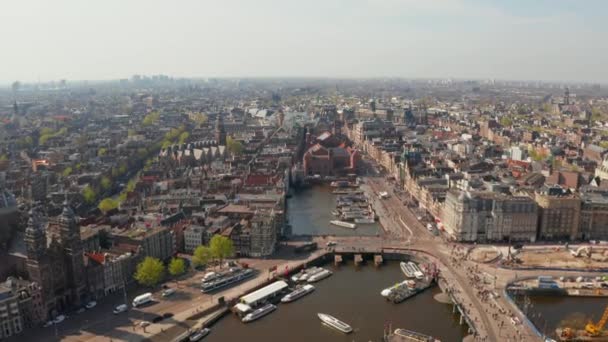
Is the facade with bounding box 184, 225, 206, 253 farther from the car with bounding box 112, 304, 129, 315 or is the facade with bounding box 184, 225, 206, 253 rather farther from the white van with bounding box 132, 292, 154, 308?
the car with bounding box 112, 304, 129, 315

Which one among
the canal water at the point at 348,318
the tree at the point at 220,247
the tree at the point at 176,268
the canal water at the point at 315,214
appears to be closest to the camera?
the canal water at the point at 348,318

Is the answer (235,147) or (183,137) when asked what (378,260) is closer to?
(235,147)

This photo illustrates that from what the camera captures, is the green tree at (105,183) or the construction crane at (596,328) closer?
the construction crane at (596,328)

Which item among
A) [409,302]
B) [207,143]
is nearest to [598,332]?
[409,302]

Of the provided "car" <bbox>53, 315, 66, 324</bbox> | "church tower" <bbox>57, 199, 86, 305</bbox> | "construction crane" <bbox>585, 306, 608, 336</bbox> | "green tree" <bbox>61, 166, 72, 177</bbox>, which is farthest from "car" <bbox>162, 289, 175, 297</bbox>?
"green tree" <bbox>61, 166, 72, 177</bbox>

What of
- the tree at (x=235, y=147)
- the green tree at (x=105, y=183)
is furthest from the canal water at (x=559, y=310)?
the tree at (x=235, y=147)

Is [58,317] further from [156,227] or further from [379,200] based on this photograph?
[379,200]

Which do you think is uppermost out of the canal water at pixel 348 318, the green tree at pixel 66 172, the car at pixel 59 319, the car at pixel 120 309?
the green tree at pixel 66 172

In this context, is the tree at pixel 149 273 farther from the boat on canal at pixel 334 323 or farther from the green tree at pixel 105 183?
the green tree at pixel 105 183
